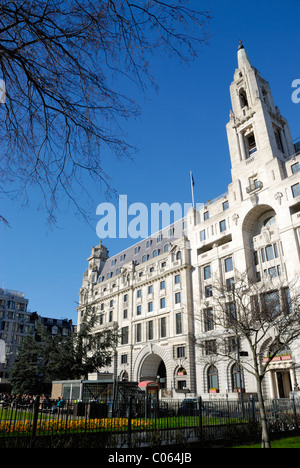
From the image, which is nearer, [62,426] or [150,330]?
[62,426]

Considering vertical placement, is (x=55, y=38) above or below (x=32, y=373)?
above

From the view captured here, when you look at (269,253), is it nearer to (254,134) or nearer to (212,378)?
(212,378)

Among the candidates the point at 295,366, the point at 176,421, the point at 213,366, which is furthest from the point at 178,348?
the point at 176,421

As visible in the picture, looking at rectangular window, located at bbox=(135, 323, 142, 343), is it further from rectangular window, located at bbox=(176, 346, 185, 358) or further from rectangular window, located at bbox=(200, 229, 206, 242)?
rectangular window, located at bbox=(200, 229, 206, 242)

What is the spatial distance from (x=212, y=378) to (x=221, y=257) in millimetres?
13973

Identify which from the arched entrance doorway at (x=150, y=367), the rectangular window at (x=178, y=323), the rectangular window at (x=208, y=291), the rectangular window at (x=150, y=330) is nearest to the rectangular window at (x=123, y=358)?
the arched entrance doorway at (x=150, y=367)

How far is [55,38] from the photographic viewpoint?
5.58 m

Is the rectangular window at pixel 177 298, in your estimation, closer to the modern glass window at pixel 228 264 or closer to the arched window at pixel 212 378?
the modern glass window at pixel 228 264

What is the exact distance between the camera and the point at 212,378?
38531 mm

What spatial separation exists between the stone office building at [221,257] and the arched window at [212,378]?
106mm

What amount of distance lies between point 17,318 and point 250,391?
6256 centimetres

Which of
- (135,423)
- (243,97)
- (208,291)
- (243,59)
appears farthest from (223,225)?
(135,423)

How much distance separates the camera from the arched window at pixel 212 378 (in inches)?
1495
